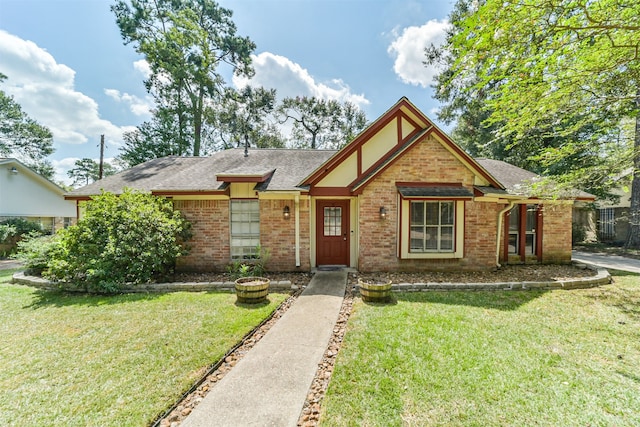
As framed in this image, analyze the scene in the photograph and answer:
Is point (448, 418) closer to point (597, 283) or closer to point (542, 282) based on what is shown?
point (542, 282)

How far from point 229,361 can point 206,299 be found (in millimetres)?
2757

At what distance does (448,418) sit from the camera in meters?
2.60

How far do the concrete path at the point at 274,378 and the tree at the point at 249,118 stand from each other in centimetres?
2408

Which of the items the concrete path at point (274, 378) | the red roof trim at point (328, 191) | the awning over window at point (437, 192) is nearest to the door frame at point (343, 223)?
the red roof trim at point (328, 191)

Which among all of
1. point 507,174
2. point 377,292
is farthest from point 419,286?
point 507,174

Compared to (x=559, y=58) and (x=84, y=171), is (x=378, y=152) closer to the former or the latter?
(x=559, y=58)

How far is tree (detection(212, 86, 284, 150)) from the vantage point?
25875 mm

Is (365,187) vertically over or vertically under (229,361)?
over

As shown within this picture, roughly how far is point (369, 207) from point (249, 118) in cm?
2295

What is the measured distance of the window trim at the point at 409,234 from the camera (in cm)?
805

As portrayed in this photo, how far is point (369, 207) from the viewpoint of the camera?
8125 millimetres

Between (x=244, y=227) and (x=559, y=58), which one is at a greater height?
(x=559, y=58)

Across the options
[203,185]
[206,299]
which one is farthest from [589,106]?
[203,185]

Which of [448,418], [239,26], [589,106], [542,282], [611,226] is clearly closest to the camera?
[448,418]
